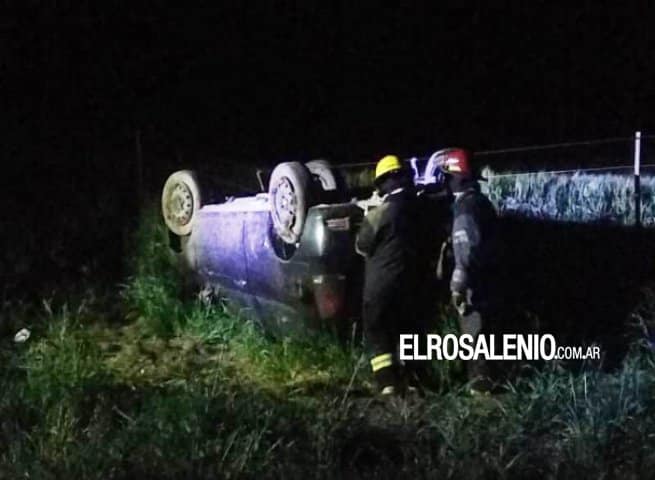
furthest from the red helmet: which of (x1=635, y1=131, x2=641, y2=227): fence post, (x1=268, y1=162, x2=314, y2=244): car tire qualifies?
(x1=635, y1=131, x2=641, y2=227): fence post

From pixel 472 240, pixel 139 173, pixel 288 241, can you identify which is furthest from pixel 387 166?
pixel 139 173

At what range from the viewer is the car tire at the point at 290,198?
7.71 m

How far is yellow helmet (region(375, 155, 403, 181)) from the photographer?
25.1ft

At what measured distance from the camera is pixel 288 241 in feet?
25.9

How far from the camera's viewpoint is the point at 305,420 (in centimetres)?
734

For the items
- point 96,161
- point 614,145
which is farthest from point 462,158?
point 96,161

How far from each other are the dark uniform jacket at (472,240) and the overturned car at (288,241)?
0.51ft

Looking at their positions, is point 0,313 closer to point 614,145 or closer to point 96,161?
point 96,161

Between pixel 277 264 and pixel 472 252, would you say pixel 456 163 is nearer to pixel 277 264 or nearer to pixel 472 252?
pixel 472 252

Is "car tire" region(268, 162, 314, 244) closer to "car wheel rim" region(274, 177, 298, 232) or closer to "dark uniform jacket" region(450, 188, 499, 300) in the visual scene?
"car wheel rim" region(274, 177, 298, 232)

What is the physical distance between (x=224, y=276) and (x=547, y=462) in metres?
2.34

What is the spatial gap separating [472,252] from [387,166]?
652 millimetres

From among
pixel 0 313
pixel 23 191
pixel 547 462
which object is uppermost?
pixel 23 191

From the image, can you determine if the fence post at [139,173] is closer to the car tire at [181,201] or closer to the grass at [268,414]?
the car tire at [181,201]
